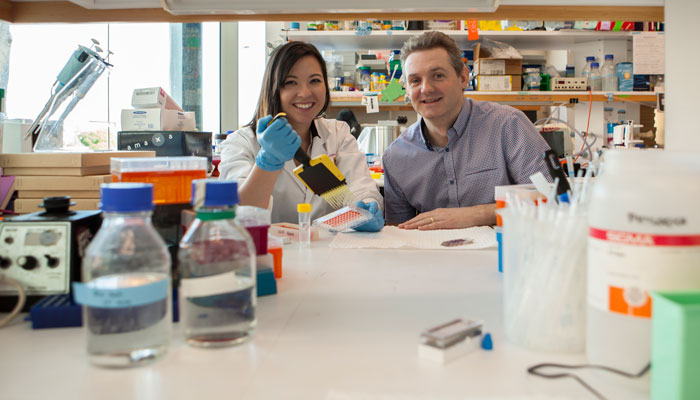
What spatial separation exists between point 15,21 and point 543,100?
368cm

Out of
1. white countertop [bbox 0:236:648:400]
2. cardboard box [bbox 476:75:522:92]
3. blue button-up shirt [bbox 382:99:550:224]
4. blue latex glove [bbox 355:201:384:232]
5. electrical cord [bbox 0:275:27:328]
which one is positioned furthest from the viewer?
cardboard box [bbox 476:75:522:92]

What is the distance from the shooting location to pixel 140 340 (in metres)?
0.59

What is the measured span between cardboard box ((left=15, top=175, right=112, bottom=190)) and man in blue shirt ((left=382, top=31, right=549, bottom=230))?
129cm

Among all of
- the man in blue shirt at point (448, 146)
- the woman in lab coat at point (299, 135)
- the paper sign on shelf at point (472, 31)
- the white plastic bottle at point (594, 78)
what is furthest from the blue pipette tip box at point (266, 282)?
the white plastic bottle at point (594, 78)

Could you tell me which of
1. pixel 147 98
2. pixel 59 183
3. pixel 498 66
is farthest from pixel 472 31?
pixel 59 183

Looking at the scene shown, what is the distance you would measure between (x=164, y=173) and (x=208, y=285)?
228mm

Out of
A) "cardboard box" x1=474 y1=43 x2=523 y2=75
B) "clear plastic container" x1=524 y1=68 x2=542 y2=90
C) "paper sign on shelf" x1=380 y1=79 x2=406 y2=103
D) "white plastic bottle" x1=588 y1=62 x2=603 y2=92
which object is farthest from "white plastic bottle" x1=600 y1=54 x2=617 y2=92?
"paper sign on shelf" x1=380 y1=79 x2=406 y2=103

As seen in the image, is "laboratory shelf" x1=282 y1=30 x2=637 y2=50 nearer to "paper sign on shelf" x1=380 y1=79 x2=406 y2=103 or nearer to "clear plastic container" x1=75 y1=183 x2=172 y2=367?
"paper sign on shelf" x1=380 y1=79 x2=406 y2=103

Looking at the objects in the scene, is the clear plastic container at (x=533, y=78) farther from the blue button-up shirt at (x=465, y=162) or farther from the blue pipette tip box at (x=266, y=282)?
the blue pipette tip box at (x=266, y=282)

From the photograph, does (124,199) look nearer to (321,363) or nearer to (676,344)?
(321,363)

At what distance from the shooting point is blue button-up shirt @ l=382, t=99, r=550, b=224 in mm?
2119

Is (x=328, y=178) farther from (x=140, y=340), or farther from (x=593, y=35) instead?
(x=593, y=35)

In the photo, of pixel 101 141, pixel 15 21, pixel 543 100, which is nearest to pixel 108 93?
pixel 101 141

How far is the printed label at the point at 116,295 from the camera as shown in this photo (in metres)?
0.56
